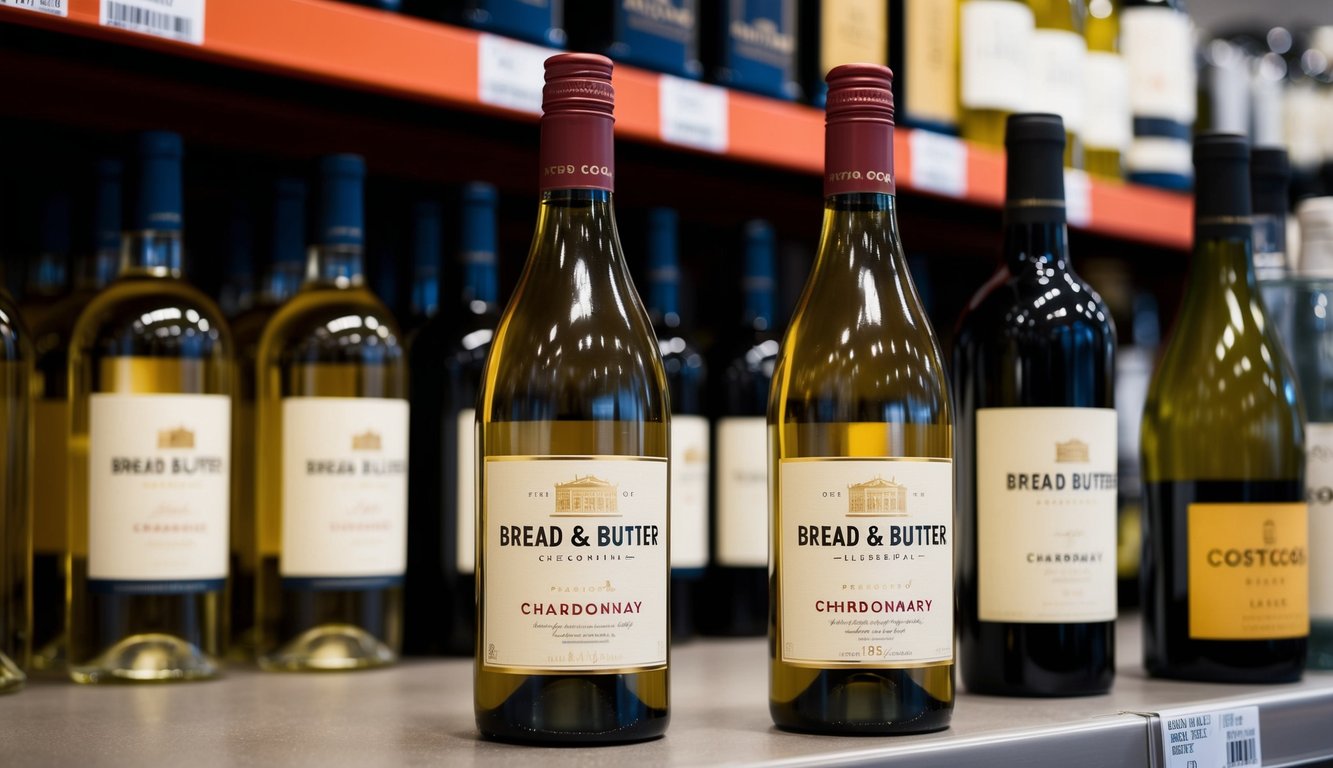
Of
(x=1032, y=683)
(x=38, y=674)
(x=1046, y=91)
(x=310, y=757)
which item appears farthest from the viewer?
→ (x=1046, y=91)

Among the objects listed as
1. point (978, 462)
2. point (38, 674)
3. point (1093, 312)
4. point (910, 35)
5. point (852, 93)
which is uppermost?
point (910, 35)

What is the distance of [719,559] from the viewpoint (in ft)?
5.15

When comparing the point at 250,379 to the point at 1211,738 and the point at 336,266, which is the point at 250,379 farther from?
the point at 1211,738

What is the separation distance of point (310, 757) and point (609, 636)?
170 millimetres

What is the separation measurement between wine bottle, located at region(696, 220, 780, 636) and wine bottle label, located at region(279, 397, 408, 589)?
430 mm

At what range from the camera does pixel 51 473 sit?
123 centimetres

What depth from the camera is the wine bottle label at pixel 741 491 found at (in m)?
1.55

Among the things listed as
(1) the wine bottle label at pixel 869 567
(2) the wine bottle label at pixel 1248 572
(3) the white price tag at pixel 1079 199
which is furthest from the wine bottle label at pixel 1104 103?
(1) the wine bottle label at pixel 869 567

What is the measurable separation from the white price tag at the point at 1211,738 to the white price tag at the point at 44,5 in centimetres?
83

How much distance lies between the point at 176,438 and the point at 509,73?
0.39 m

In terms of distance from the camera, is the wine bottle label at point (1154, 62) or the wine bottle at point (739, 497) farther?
the wine bottle label at point (1154, 62)

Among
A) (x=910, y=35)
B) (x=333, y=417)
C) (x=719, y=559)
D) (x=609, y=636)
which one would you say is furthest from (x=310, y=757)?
(x=910, y=35)

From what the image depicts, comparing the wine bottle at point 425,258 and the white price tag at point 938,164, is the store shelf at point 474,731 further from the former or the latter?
the white price tag at point 938,164

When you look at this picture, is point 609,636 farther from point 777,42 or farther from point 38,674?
point 777,42
